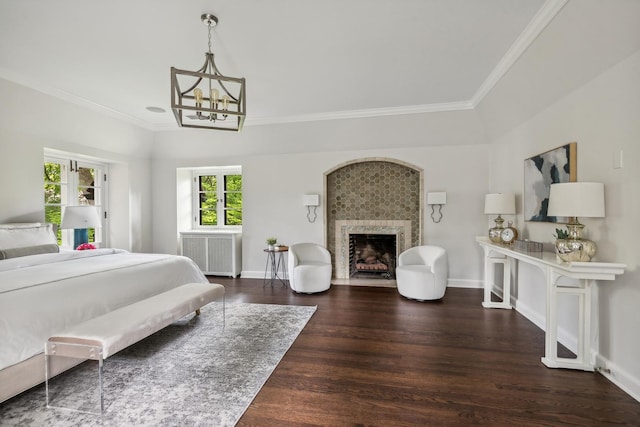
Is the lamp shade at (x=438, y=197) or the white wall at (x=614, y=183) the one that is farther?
the lamp shade at (x=438, y=197)

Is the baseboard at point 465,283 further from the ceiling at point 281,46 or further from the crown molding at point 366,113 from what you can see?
the ceiling at point 281,46

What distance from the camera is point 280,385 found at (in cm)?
223

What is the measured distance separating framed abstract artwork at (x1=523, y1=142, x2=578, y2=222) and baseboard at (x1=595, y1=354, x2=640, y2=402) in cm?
126

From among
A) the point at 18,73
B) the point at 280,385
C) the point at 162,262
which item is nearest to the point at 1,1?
the point at 18,73

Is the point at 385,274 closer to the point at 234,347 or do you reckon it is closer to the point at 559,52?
the point at 234,347

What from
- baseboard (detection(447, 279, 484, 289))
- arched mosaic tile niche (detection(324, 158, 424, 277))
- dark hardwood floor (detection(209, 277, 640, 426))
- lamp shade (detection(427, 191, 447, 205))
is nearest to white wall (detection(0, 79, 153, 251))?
arched mosaic tile niche (detection(324, 158, 424, 277))

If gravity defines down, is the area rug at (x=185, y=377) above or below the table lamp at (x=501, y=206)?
below

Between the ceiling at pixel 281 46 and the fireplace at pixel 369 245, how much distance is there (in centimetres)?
210

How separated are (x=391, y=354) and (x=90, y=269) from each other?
272 cm

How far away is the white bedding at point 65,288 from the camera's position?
1923mm

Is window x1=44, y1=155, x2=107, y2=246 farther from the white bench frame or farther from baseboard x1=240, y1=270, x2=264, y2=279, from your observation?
the white bench frame

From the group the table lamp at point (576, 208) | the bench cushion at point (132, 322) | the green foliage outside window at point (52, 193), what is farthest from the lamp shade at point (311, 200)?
the green foliage outside window at point (52, 193)

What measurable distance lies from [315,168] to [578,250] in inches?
154

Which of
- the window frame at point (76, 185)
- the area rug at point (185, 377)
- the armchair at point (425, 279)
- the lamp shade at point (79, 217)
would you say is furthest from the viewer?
the window frame at point (76, 185)
